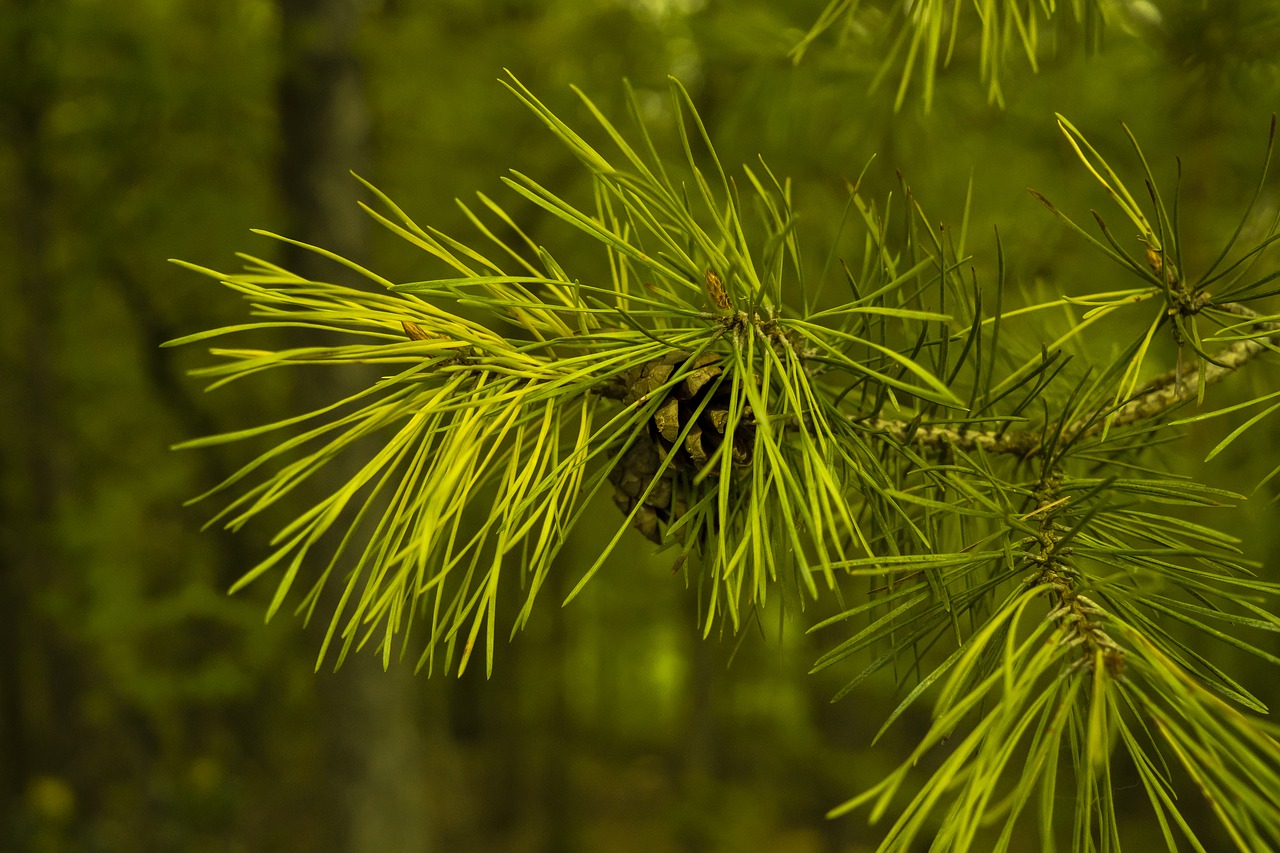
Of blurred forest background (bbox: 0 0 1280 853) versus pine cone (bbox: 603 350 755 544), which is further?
blurred forest background (bbox: 0 0 1280 853)

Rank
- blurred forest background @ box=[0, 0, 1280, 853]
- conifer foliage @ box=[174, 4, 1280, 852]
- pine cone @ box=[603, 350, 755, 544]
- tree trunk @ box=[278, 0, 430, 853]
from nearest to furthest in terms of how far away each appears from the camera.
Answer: conifer foliage @ box=[174, 4, 1280, 852], pine cone @ box=[603, 350, 755, 544], blurred forest background @ box=[0, 0, 1280, 853], tree trunk @ box=[278, 0, 430, 853]

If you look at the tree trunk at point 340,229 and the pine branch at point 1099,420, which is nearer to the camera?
the pine branch at point 1099,420

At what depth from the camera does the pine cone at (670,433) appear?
1.57 feet

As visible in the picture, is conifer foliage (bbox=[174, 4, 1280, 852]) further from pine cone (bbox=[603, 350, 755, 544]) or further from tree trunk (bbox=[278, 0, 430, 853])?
tree trunk (bbox=[278, 0, 430, 853])

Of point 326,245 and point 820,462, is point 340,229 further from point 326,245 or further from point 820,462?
point 820,462

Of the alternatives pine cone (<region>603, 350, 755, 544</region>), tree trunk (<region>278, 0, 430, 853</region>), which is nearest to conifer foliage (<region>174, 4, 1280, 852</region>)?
pine cone (<region>603, 350, 755, 544</region>)

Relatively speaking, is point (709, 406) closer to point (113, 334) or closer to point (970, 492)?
point (970, 492)

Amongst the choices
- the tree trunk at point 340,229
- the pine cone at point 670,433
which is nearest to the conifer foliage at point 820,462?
the pine cone at point 670,433

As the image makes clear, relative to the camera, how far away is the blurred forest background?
145 cm

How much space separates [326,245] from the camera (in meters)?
2.04

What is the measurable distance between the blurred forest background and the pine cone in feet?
0.31

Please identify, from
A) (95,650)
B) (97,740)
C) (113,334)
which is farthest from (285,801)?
(113,334)

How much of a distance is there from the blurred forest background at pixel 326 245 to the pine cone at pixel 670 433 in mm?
95

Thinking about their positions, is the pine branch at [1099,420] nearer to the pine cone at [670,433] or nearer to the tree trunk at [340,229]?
the pine cone at [670,433]
